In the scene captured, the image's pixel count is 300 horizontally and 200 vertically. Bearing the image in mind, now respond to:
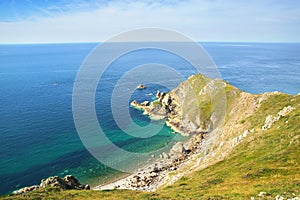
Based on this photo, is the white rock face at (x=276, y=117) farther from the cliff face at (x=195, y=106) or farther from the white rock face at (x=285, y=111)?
the cliff face at (x=195, y=106)

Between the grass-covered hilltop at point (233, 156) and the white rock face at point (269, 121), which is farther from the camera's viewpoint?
the white rock face at point (269, 121)

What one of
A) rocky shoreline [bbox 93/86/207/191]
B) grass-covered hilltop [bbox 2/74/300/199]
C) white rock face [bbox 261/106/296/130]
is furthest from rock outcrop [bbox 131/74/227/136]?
white rock face [bbox 261/106/296/130]

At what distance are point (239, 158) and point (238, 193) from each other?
53.6 ft

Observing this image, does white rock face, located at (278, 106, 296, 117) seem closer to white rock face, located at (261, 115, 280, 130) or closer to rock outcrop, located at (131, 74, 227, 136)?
white rock face, located at (261, 115, 280, 130)

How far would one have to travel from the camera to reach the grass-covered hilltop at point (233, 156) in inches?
1069

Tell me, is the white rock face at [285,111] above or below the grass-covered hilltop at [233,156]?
above

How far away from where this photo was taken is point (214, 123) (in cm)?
8300

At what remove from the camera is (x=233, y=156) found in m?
41.8

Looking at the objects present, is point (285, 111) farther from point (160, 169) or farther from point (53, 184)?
point (53, 184)

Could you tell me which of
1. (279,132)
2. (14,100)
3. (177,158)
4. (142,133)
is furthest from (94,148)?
(14,100)

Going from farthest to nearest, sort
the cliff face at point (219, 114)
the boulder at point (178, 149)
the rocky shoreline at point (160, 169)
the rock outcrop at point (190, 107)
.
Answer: the rock outcrop at point (190, 107)
the boulder at point (178, 149)
the rocky shoreline at point (160, 169)
the cliff face at point (219, 114)

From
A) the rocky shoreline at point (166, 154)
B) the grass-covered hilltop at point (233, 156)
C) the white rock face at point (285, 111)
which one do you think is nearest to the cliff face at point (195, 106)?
the rocky shoreline at point (166, 154)

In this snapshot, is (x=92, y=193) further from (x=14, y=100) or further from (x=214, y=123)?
(x=14, y=100)

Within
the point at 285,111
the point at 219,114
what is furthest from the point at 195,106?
the point at 285,111
